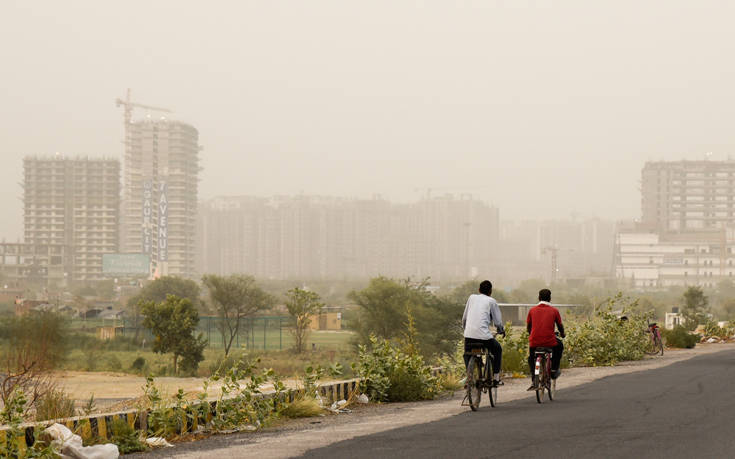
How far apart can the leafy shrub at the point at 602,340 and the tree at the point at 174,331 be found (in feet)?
132

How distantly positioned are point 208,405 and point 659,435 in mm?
5836

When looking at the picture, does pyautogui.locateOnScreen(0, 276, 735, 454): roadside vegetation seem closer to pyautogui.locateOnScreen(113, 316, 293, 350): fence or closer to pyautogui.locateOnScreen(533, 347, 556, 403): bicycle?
pyautogui.locateOnScreen(113, 316, 293, 350): fence

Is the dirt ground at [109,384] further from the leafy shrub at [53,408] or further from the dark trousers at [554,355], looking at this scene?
the leafy shrub at [53,408]

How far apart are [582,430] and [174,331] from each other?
55.5 m

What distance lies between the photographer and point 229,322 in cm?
9869

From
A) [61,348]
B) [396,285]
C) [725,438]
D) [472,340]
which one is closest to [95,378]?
[61,348]

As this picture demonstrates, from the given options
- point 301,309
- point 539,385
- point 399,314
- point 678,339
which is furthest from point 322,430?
point 301,309

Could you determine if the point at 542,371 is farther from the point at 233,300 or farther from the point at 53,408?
the point at 233,300

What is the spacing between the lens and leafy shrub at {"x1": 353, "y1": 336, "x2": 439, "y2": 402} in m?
17.5

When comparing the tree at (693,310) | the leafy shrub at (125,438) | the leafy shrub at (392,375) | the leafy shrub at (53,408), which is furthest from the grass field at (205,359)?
the leafy shrub at (125,438)

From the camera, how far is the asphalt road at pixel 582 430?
10.6 m

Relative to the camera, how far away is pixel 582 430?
40.8ft

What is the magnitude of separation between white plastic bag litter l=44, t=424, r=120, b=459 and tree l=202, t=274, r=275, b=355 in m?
87.9

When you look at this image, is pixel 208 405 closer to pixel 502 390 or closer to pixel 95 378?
pixel 502 390
